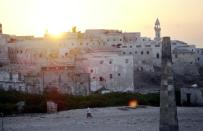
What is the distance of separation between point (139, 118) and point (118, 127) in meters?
5.97

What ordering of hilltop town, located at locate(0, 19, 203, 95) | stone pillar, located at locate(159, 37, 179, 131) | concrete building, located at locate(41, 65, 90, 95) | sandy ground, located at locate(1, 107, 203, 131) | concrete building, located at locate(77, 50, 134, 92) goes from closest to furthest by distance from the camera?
stone pillar, located at locate(159, 37, 179, 131) < sandy ground, located at locate(1, 107, 203, 131) < concrete building, located at locate(41, 65, 90, 95) < hilltop town, located at locate(0, 19, 203, 95) < concrete building, located at locate(77, 50, 134, 92)

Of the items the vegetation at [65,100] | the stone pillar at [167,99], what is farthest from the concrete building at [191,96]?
the stone pillar at [167,99]

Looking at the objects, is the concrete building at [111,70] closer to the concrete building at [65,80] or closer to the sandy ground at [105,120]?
the concrete building at [65,80]

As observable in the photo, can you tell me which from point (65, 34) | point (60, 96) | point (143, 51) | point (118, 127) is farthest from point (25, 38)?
point (118, 127)

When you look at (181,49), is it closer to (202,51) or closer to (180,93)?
(202,51)

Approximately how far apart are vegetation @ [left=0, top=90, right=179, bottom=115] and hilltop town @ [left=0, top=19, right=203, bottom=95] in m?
3.19

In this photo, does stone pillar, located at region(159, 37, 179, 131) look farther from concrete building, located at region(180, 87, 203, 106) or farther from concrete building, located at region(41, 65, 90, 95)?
concrete building, located at region(41, 65, 90, 95)

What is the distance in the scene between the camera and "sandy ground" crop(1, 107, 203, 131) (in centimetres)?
2993

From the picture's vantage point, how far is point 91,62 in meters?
53.8

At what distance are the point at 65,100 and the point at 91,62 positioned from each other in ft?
31.5

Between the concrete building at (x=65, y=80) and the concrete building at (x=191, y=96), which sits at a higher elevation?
the concrete building at (x=65, y=80)

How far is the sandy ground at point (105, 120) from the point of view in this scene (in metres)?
29.9

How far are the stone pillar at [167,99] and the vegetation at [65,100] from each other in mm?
28708

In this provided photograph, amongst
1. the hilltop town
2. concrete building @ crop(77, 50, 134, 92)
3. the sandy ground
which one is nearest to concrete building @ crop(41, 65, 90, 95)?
the hilltop town
